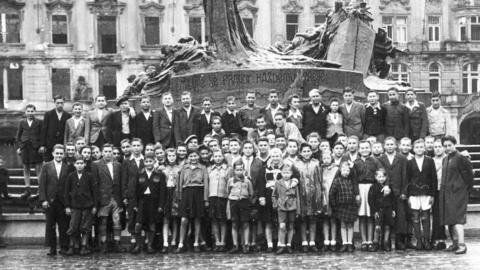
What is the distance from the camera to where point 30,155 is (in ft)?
52.1

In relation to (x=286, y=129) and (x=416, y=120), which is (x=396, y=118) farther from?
(x=286, y=129)

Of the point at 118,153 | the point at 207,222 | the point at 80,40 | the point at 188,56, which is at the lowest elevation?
the point at 207,222

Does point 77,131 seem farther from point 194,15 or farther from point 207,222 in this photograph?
point 194,15

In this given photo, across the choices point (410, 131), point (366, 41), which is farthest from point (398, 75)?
point (410, 131)

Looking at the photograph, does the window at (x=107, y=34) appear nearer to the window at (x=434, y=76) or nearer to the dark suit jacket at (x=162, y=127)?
the window at (x=434, y=76)

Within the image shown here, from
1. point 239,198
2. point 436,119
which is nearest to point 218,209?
point 239,198

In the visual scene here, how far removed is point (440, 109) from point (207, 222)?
4.91m

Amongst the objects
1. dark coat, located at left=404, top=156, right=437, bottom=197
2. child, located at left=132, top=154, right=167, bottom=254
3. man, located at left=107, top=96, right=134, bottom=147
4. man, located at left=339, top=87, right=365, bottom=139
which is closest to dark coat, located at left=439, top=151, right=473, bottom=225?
dark coat, located at left=404, top=156, right=437, bottom=197

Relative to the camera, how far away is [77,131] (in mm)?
15422

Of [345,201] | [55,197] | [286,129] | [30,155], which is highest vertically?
[286,129]

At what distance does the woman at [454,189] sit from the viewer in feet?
42.9

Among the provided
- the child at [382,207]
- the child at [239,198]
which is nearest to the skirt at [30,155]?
the child at [239,198]

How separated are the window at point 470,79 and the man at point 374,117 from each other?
39.8 m

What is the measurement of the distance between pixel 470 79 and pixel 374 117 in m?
40.1
